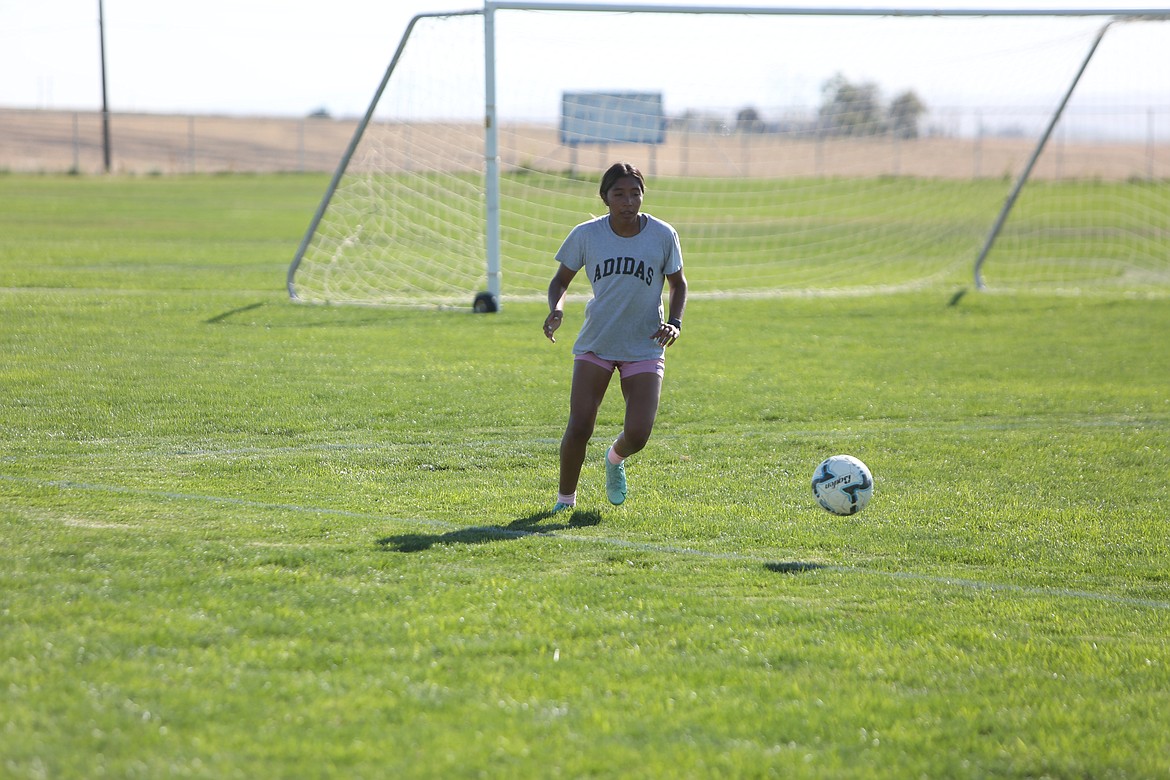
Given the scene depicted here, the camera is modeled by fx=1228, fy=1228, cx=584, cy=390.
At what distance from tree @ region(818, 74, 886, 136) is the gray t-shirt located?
1385 cm

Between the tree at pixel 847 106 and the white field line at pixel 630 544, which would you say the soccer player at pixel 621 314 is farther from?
the tree at pixel 847 106

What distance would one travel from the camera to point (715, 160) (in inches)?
822

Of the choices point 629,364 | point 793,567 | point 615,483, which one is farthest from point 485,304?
point 793,567

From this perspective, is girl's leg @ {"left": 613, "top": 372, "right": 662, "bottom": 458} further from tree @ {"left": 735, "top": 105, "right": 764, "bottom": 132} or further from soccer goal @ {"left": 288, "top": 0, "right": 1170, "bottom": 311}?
tree @ {"left": 735, "top": 105, "right": 764, "bottom": 132}

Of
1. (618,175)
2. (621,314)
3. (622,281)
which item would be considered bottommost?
(621,314)

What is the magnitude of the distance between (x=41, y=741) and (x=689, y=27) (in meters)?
13.8

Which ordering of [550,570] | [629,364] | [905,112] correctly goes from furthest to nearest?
[905,112] < [629,364] < [550,570]

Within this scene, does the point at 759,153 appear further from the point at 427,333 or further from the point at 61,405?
the point at 61,405

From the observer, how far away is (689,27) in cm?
1580

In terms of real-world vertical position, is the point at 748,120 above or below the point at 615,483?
above

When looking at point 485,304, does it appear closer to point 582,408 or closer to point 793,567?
point 582,408

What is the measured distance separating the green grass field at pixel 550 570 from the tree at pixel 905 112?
10.5 meters

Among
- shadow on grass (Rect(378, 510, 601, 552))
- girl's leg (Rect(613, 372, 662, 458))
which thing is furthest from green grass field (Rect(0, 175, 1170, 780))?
girl's leg (Rect(613, 372, 662, 458))

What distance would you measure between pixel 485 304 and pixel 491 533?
29.3 ft
